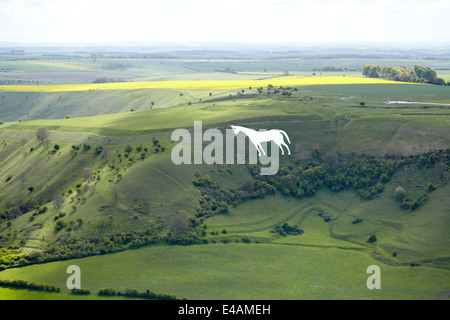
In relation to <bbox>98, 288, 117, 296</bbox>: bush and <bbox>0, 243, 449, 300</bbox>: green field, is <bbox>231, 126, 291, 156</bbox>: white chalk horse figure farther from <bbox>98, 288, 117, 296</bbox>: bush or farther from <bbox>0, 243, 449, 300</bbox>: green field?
<bbox>98, 288, 117, 296</bbox>: bush

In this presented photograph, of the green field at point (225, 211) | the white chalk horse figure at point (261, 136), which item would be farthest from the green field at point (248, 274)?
the white chalk horse figure at point (261, 136)

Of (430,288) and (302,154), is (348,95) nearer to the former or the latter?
(302,154)

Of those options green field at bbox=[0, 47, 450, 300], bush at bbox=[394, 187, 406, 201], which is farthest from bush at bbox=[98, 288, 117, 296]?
bush at bbox=[394, 187, 406, 201]

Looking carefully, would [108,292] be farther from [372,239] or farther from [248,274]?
[372,239]

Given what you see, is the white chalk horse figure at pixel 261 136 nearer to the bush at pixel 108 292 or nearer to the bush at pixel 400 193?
the bush at pixel 400 193

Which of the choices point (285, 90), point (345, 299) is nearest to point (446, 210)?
point (345, 299)
